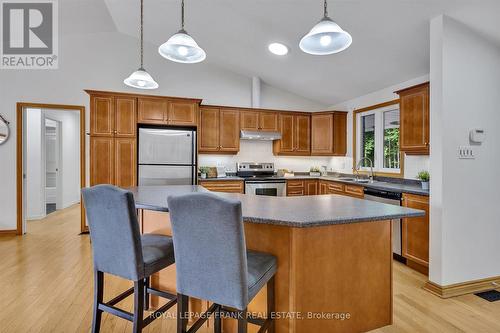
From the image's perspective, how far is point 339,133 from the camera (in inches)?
210

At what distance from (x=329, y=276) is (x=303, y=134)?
159 inches

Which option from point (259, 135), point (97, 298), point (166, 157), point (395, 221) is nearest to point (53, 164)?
point (166, 157)

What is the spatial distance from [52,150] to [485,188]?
27.2 ft

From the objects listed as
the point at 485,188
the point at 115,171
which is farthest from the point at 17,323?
the point at 485,188

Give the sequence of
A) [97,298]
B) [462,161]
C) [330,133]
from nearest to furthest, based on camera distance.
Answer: [97,298] → [462,161] → [330,133]

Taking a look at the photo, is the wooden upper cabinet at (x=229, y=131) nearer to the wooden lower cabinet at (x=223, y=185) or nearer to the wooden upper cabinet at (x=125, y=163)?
the wooden lower cabinet at (x=223, y=185)

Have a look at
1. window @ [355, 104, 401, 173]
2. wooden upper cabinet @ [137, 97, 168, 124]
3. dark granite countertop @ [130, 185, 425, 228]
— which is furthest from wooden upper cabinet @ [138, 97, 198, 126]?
window @ [355, 104, 401, 173]

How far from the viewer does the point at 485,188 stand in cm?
274

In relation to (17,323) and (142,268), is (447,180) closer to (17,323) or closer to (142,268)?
(142,268)

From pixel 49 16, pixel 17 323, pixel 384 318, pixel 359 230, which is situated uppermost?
pixel 49 16

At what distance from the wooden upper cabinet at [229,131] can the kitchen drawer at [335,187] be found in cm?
179

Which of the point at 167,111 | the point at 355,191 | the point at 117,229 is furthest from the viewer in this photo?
the point at 167,111

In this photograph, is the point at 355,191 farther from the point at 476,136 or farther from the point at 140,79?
the point at 140,79

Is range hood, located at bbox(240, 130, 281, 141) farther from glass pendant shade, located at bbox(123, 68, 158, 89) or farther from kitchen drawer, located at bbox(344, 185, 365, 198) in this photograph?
glass pendant shade, located at bbox(123, 68, 158, 89)
